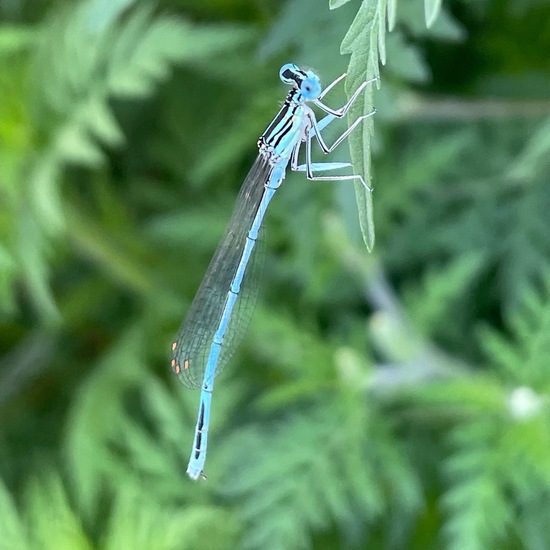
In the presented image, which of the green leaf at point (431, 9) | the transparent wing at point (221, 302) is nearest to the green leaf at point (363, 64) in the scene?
the green leaf at point (431, 9)

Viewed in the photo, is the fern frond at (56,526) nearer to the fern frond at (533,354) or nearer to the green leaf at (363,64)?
the fern frond at (533,354)

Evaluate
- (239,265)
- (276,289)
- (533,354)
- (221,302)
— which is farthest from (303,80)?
(276,289)

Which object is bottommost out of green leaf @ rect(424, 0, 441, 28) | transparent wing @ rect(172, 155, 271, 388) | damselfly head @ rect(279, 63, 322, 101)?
transparent wing @ rect(172, 155, 271, 388)

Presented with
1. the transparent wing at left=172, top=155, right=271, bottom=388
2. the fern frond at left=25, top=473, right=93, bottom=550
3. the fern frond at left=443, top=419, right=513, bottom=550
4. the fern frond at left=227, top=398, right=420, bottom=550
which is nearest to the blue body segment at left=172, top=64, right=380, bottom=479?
the transparent wing at left=172, top=155, right=271, bottom=388

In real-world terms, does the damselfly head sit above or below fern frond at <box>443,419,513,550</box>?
above

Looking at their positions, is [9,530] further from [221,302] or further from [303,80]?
[303,80]

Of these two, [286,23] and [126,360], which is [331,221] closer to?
[286,23]

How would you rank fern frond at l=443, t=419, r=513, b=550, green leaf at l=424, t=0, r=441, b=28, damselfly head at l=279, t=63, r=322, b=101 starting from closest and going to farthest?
green leaf at l=424, t=0, r=441, b=28, damselfly head at l=279, t=63, r=322, b=101, fern frond at l=443, t=419, r=513, b=550

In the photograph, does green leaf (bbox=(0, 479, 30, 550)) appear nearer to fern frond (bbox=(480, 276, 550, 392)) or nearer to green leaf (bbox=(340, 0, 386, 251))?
fern frond (bbox=(480, 276, 550, 392))

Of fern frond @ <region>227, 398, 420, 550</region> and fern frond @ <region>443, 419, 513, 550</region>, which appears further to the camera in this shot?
fern frond @ <region>227, 398, 420, 550</region>
